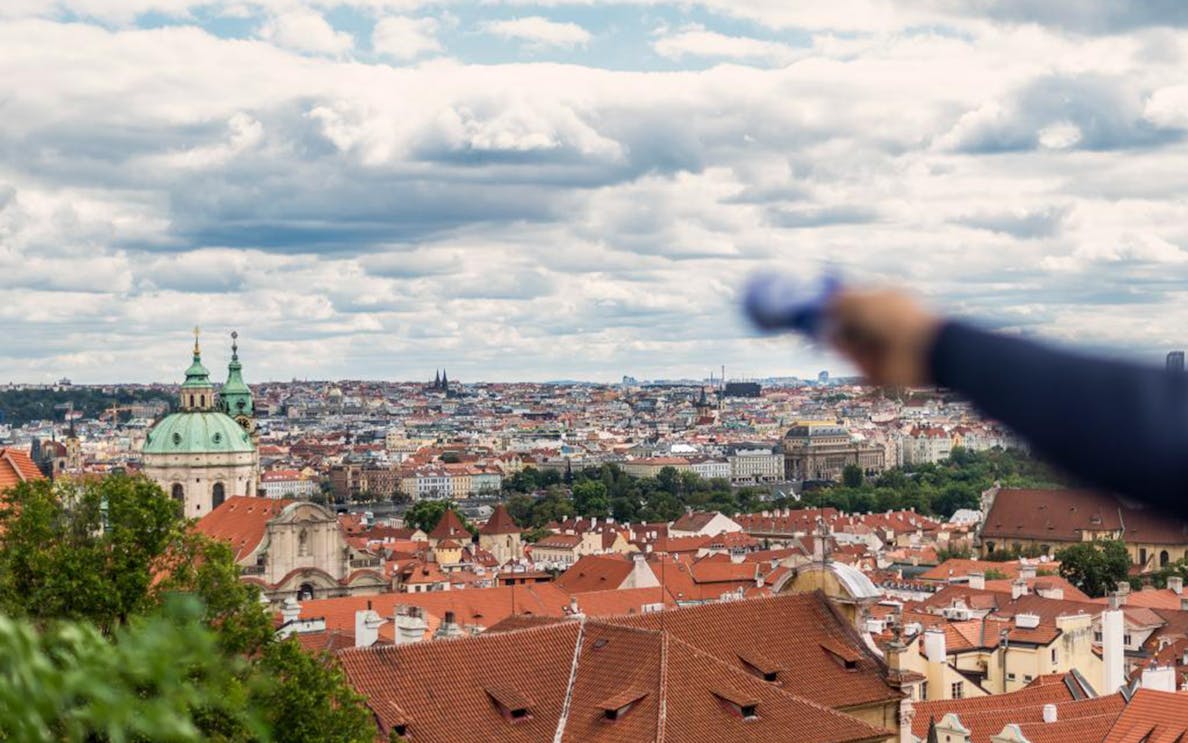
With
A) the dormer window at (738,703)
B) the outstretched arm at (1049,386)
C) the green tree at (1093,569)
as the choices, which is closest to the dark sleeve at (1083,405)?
the outstretched arm at (1049,386)

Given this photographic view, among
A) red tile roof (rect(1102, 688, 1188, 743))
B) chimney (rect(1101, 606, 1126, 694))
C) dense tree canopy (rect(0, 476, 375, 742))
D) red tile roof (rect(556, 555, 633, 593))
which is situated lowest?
red tile roof (rect(556, 555, 633, 593))

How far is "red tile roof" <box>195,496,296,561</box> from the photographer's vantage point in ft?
207

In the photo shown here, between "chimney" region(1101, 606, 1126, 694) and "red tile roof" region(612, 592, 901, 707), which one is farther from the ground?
"red tile roof" region(612, 592, 901, 707)

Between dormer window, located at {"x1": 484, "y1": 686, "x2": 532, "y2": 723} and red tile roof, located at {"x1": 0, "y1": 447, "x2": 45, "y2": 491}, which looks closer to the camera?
dormer window, located at {"x1": 484, "y1": 686, "x2": 532, "y2": 723}

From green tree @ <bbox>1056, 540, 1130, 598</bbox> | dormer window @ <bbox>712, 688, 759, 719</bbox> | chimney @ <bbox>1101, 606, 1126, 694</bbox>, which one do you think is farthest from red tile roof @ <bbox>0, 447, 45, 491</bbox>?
green tree @ <bbox>1056, 540, 1130, 598</bbox>

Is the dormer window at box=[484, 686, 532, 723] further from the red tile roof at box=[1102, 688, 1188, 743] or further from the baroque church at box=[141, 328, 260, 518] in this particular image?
the baroque church at box=[141, 328, 260, 518]

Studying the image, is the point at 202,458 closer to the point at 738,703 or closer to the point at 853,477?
the point at 738,703

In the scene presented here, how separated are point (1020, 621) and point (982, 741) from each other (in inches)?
551

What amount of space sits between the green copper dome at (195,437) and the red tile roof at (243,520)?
1003 centimetres

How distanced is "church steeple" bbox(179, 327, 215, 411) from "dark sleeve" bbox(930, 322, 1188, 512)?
84715 mm

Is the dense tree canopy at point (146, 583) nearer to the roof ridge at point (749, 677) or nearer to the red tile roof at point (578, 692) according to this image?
the red tile roof at point (578, 692)

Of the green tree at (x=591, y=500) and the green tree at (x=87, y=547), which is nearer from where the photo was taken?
the green tree at (x=87, y=547)

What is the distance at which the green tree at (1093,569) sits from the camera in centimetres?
6325

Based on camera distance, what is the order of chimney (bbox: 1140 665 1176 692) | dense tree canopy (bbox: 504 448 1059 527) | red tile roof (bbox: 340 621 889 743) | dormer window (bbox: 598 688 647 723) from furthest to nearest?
dense tree canopy (bbox: 504 448 1059 527)
chimney (bbox: 1140 665 1176 692)
dormer window (bbox: 598 688 647 723)
red tile roof (bbox: 340 621 889 743)
